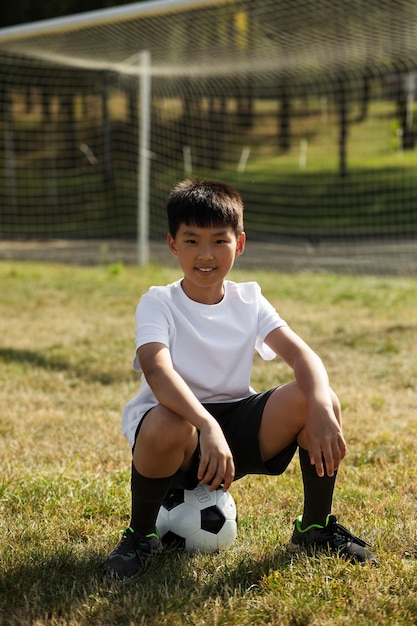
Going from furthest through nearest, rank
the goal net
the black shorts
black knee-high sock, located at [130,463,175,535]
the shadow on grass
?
the goal net
the black shorts
black knee-high sock, located at [130,463,175,535]
the shadow on grass

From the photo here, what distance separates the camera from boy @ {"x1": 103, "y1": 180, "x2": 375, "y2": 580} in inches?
93.1

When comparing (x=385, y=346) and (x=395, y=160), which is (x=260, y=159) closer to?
(x=395, y=160)

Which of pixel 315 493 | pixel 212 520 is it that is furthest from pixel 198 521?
pixel 315 493

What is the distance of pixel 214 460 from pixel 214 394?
43cm

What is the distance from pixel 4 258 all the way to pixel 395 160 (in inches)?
296

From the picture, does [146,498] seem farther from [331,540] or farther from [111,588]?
[331,540]

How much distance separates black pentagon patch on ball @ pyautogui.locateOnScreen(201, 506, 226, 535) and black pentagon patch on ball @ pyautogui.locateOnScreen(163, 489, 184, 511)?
10 centimetres

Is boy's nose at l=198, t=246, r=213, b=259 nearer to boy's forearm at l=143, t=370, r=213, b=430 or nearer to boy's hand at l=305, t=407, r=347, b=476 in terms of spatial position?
boy's forearm at l=143, t=370, r=213, b=430

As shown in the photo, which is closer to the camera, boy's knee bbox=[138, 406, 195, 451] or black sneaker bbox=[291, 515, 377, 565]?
boy's knee bbox=[138, 406, 195, 451]

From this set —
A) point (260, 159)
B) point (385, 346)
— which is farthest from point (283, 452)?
point (260, 159)

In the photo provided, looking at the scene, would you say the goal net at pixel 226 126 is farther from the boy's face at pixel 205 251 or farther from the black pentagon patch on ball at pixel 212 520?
the black pentagon patch on ball at pixel 212 520

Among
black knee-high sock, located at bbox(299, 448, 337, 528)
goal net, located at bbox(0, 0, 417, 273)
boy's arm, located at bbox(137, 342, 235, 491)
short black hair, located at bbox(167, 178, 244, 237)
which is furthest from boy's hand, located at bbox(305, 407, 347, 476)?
goal net, located at bbox(0, 0, 417, 273)

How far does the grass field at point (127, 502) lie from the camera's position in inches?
86.2

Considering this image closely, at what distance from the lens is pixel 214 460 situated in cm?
224
